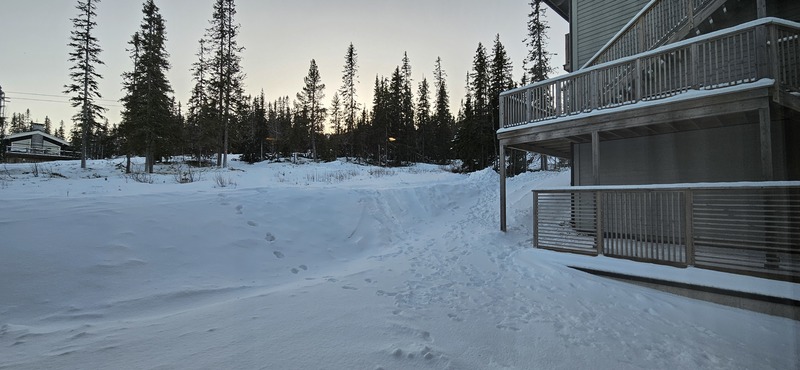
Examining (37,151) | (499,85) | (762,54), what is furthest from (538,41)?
(37,151)

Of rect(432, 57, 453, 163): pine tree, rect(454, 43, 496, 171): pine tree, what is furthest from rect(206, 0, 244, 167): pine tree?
rect(432, 57, 453, 163): pine tree

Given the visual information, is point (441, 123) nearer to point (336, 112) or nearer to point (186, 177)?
point (336, 112)

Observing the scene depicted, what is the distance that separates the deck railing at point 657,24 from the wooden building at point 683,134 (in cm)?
2

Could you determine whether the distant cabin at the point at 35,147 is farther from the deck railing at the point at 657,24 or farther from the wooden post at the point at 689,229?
the wooden post at the point at 689,229

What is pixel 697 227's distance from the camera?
4.94 m

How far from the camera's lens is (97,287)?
352 cm

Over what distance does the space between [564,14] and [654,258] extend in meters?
12.9

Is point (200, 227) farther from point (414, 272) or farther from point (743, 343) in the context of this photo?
point (743, 343)

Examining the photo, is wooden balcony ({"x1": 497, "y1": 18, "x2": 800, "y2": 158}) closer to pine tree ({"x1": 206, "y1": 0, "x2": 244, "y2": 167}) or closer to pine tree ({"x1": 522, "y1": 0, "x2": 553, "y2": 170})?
pine tree ({"x1": 522, "y1": 0, "x2": 553, "y2": 170})

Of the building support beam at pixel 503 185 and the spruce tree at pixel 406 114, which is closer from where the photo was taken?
the building support beam at pixel 503 185

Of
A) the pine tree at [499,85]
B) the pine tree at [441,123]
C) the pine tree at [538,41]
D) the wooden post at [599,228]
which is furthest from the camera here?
the pine tree at [441,123]

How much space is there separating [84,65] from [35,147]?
31456 mm

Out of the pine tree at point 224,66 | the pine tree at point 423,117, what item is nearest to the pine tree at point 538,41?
the pine tree at point 423,117

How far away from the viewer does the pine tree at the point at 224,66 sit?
91.1ft
